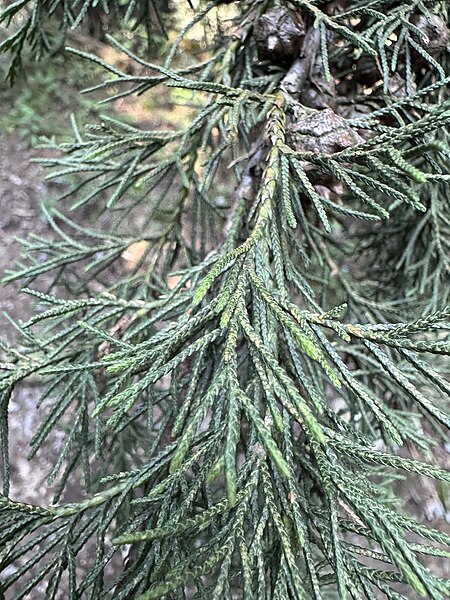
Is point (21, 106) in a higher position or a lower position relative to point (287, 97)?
higher

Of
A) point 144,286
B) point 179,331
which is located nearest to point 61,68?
point 144,286

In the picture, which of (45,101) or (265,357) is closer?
(265,357)

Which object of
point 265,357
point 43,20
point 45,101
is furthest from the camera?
point 45,101

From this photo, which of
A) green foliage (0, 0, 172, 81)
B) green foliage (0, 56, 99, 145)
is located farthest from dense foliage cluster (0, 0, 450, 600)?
green foliage (0, 56, 99, 145)

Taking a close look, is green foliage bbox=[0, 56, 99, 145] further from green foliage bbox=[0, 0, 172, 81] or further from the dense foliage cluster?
the dense foliage cluster

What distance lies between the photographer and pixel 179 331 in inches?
42.9

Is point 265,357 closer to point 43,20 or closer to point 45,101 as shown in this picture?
point 43,20

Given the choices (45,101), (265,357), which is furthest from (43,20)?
(45,101)

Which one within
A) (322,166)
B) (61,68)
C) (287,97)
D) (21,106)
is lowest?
(322,166)

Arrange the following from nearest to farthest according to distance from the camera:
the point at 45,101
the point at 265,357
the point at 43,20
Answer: the point at 265,357
the point at 43,20
the point at 45,101

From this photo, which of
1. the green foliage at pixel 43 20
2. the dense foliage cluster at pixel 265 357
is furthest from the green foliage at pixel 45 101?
the dense foliage cluster at pixel 265 357

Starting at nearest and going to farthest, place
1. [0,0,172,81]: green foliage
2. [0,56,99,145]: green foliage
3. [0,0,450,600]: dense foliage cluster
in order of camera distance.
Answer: [0,0,450,600]: dense foliage cluster
[0,0,172,81]: green foliage
[0,56,99,145]: green foliage

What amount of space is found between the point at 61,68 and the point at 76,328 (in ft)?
18.3

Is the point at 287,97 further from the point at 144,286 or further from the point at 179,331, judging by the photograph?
the point at 144,286
